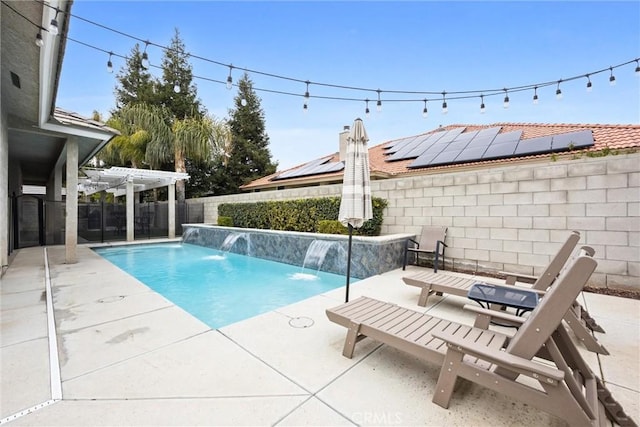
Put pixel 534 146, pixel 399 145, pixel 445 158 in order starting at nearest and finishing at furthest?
pixel 534 146
pixel 445 158
pixel 399 145

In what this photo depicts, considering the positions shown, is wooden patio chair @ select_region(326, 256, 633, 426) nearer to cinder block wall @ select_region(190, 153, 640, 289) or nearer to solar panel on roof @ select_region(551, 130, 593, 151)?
cinder block wall @ select_region(190, 153, 640, 289)

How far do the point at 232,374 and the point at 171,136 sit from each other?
19.2 m

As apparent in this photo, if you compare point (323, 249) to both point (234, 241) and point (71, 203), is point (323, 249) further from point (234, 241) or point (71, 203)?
point (71, 203)

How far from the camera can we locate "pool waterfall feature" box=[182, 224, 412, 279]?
21.5ft

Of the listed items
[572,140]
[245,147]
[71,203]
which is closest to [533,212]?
[572,140]

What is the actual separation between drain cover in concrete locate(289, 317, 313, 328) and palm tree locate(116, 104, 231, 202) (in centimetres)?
1644

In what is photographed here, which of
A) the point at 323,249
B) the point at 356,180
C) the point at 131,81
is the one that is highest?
the point at 131,81

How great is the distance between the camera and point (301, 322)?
3654 mm

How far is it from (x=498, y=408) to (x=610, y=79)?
27.9 ft

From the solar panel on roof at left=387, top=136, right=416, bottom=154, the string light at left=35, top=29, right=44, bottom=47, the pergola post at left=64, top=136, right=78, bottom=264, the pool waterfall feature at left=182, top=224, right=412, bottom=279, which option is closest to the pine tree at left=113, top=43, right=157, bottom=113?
the pergola post at left=64, top=136, right=78, bottom=264

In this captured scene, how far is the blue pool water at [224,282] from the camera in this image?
461 centimetres

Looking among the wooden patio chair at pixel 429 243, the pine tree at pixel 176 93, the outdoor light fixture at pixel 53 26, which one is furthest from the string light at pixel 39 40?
the pine tree at pixel 176 93

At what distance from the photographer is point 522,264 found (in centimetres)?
597

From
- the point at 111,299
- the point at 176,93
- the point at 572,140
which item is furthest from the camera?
the point at 176,93
